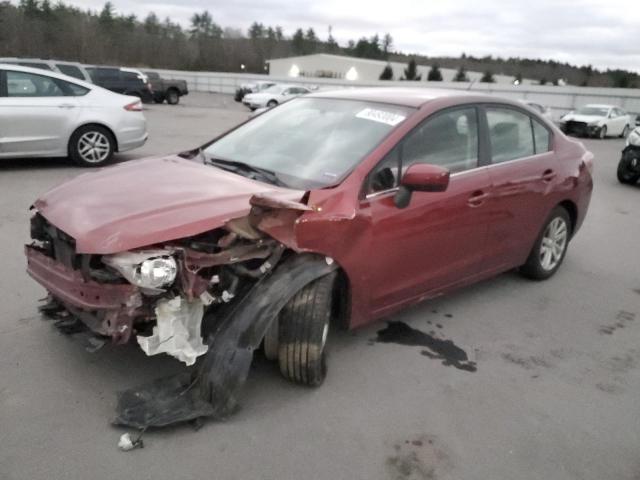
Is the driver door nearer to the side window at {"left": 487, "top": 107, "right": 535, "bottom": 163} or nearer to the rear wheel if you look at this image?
the side window at {"left": 487, "top": 107, "right": 535, "bottom": 163}

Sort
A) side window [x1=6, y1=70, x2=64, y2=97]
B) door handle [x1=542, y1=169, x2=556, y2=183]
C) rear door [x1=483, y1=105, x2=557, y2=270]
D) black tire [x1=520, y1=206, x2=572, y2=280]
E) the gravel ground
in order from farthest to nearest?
side window [x1=6, y1=70, x2=64, y2=97]
black tire [x1=520, y1=206, x2=572, y2=280]
door handle [x1=542, y1=169, x2=556, y2=183]
rear door [x1=483, y1=105, x2=557, y2=270]
the gravel ground

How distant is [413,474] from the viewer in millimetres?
2615

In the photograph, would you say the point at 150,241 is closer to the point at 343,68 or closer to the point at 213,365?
the point at 213,365

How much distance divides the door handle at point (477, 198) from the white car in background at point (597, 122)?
23060 millimetres

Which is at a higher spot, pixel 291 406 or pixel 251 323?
pixel 251 323

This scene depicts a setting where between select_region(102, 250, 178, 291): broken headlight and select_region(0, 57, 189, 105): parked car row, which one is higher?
select_region(102, 250, 178, 291): broken headlight

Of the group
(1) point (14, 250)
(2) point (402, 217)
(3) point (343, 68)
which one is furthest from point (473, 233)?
(3) point (343, 68)

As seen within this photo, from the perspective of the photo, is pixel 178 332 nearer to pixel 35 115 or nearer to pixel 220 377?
pixel 220 377

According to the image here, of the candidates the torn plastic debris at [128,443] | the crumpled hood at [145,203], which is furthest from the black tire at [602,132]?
the torn plastic debris at [128,443]

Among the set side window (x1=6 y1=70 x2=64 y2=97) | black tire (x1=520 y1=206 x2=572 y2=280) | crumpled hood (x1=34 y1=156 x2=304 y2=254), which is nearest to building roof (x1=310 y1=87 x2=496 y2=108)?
crumpled hood (x1=34 y1=156 x2=304 y2=254)

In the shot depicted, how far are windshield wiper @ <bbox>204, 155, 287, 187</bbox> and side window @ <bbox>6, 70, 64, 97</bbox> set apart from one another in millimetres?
5879

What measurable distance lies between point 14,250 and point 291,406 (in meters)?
3.50

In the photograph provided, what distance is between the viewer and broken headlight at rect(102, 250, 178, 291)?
8.87 ft

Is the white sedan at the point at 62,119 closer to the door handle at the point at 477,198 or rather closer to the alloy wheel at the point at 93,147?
the alloy wheel at the point at 93,147
